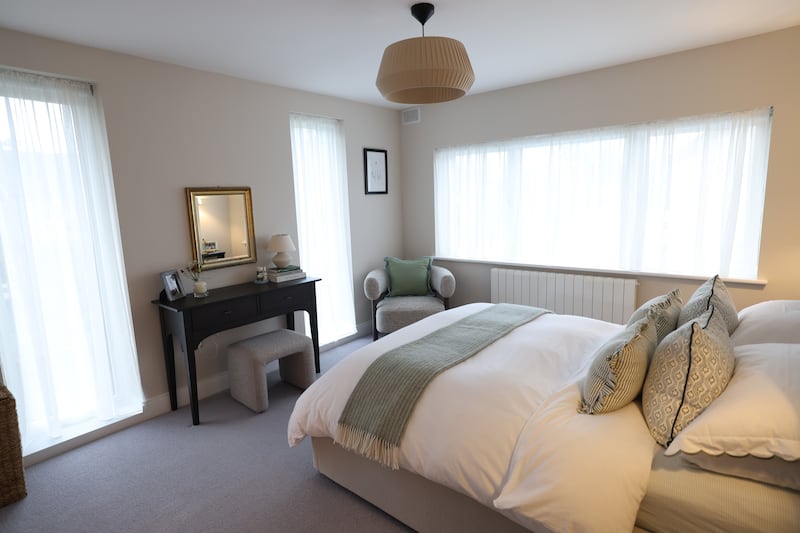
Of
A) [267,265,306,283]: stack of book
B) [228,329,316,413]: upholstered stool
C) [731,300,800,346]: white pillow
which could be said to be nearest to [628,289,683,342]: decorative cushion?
[731,300,800,346]: white pillow

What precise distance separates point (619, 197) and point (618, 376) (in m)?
2.64

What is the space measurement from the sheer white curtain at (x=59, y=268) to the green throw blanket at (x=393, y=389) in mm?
2014

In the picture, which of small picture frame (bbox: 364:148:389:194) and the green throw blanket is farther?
small picture frame (bbox: 364:148:389:194)

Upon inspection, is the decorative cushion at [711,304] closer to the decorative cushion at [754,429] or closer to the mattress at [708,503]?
the decorative cushion at [754,429]

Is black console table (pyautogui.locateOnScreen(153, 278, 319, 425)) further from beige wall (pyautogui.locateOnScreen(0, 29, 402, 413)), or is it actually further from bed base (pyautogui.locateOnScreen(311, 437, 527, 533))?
bed base (pyautogui.locateOnScreen(311, 437, 527, 533))

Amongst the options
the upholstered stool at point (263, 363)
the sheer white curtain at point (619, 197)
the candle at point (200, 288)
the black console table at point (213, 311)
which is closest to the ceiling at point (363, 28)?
the sheer white curtain at point (619, 197)

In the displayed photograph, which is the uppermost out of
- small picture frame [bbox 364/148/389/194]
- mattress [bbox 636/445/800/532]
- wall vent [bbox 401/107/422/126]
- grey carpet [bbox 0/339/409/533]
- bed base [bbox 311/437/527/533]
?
wall vent [bbox 401/107/422/126]

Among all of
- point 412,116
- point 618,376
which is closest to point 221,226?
point 412,116

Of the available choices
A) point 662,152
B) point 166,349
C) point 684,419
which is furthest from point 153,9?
point 662,152

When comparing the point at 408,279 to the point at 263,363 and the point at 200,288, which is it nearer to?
the point at 263,363

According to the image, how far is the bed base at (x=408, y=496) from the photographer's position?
1709 mm

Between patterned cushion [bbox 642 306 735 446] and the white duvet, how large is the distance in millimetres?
78

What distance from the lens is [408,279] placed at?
14.8 feet

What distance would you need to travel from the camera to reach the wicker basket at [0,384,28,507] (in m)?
2.18
